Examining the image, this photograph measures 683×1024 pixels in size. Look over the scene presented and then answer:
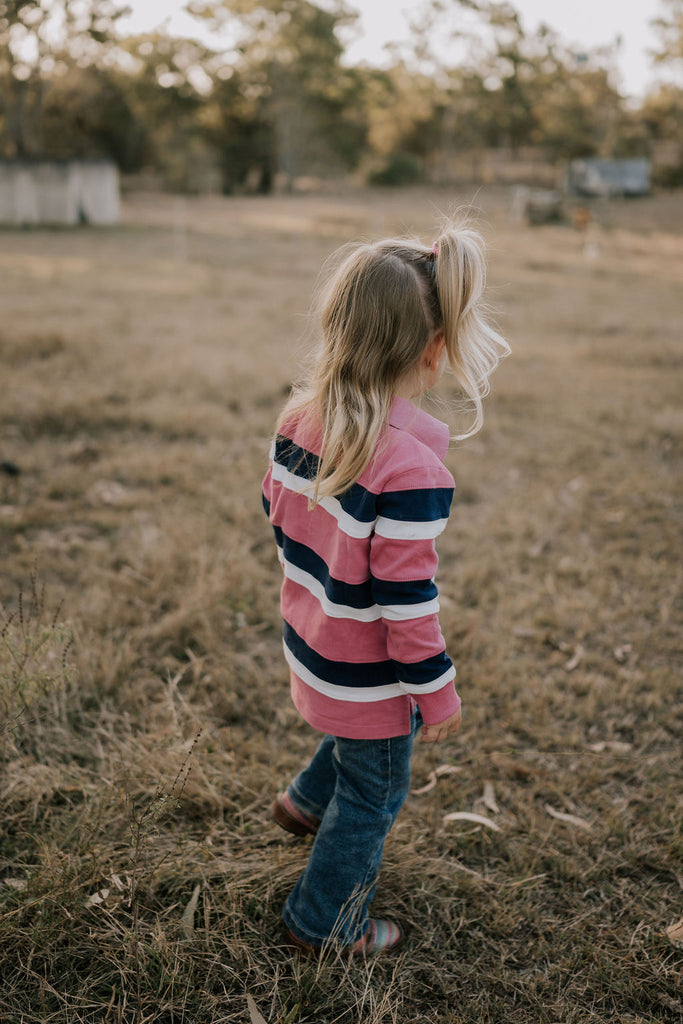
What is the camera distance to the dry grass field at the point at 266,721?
1750 mm

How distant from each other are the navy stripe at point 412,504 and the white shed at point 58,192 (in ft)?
66.2

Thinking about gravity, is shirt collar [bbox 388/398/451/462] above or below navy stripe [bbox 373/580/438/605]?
above

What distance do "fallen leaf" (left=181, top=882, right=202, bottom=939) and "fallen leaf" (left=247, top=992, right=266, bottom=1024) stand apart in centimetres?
21

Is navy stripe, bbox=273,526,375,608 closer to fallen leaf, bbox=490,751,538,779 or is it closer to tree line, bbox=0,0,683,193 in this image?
fallen leaf, bbox=490,751,538,779

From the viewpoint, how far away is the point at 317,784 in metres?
2.07

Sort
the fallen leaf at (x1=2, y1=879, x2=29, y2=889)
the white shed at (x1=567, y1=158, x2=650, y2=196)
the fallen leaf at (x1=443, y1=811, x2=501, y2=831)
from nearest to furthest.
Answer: the fallen leaf at (x1=2, y1=879, x2=29, y2=889)
the fallen leaf at (x1=443, y1=811, x2=501, y2=831)
the white shed at (x1=567, y1=158, x2=650, y2=196)

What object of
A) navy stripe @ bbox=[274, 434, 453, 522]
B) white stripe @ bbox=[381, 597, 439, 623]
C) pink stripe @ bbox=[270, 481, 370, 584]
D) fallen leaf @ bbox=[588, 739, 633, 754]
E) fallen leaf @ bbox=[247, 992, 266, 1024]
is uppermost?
navy stripe @ bbox=[274, 434, 453, 522]

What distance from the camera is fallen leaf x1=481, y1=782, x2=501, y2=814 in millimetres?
2355

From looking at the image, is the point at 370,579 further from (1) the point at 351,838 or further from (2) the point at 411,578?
(1) the point at 351,838

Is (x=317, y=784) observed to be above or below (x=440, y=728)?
below

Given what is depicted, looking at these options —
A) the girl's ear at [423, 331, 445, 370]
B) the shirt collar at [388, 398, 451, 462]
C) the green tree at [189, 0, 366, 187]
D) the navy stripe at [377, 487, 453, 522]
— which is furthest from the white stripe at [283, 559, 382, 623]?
the green tree at [189, 0, 366, 187]

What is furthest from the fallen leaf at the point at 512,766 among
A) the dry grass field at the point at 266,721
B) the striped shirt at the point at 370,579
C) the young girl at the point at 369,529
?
the striped shirt at the point at 370,579

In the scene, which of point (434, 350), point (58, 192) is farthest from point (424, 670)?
point (58, 192)

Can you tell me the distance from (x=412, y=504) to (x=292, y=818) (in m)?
1.09
